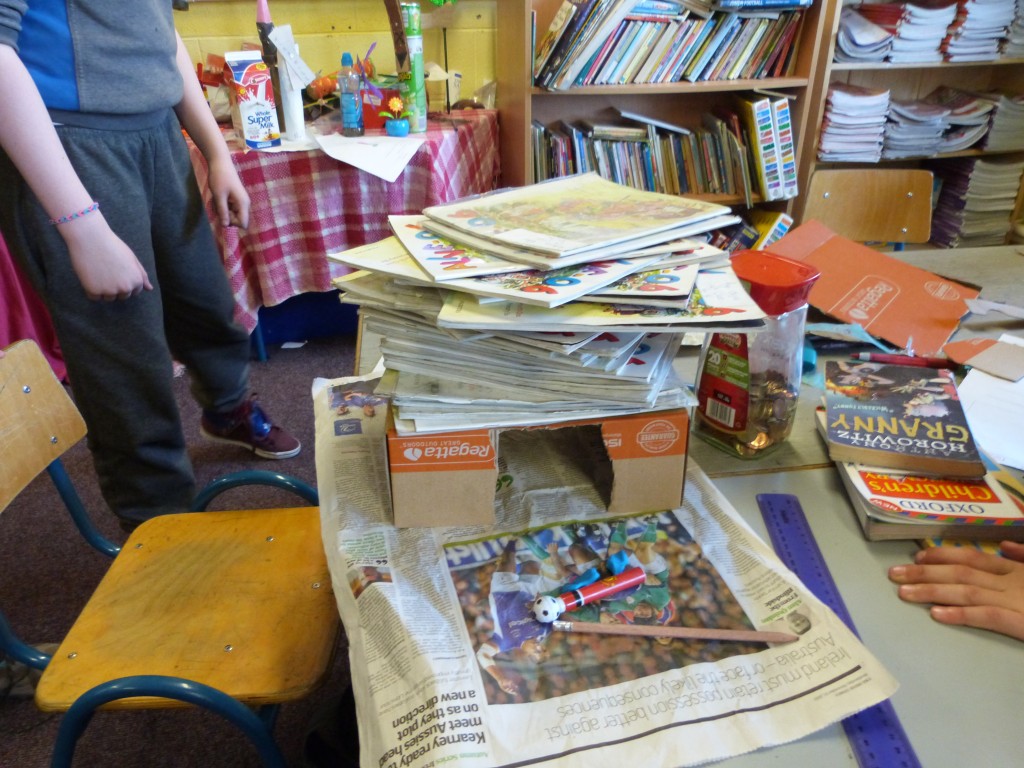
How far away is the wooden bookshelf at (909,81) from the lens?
2303 millimetres

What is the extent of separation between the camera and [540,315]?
59 centimetres

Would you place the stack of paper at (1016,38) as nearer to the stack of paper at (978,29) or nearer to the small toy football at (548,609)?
the stack of paper at (978,29)

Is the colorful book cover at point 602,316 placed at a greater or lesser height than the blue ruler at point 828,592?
greater

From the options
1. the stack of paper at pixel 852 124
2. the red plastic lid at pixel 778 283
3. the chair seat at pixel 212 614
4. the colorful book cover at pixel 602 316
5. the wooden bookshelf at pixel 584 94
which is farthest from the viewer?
the stack of paper at pixel 852 124

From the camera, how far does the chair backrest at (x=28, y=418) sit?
2.86 ft

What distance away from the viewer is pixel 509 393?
0.63 meters

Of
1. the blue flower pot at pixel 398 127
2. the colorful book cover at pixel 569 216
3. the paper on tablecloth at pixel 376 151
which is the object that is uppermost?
the colorful book cover at pixel 569 216

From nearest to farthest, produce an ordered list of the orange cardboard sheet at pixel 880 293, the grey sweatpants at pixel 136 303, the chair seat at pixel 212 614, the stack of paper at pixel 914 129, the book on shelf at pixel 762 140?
the chair seat at pixel 212 614
the orange cardboard sheet at pixel 880 293
the grey sweatpants at pixel 136 303
the book on shelf at pixel 762 140
the stack of paper at pixel 914 129

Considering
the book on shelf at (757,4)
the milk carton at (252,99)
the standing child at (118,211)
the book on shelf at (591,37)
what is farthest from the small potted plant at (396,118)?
the book on shelf at (757,4)

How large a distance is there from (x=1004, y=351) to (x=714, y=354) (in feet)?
1.64

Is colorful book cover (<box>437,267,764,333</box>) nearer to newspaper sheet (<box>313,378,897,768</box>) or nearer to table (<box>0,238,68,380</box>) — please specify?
newspaper sheet (<box>313,378,897,768</box>)

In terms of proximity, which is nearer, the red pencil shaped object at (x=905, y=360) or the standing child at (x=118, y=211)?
the red pencil shaped object at (x=905, y=360)

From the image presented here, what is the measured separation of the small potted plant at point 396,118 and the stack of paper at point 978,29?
1835mm

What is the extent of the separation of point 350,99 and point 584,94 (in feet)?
2.59
